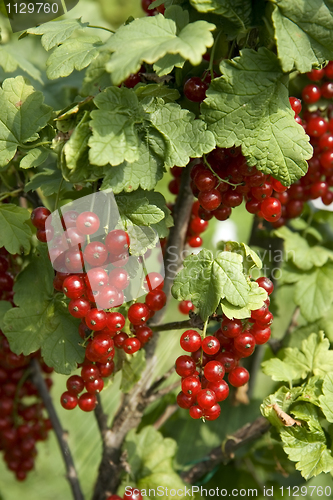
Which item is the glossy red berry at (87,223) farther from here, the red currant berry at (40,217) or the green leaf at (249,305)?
the green leaf at (249,305)

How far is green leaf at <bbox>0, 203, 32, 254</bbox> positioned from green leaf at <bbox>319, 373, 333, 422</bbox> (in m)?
0.56

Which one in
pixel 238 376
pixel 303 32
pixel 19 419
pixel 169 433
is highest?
pixel 303 32

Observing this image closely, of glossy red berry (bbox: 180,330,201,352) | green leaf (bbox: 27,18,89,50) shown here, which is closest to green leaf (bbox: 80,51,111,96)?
green leaf (bbox: 27,18,89,50)

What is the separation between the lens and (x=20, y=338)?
0.80 metres

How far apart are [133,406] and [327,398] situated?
16.3 inches

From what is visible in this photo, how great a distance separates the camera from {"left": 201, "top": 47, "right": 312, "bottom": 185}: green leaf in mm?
683

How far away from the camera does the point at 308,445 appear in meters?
0.79

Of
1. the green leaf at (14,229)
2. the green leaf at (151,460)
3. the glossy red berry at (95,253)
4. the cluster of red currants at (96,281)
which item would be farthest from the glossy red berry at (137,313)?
the green leaf at (151,460)

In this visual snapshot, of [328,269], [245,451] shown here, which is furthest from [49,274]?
[245,451]

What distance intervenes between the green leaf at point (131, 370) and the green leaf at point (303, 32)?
0.54m

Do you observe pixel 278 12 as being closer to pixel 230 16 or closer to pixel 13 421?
pixel 230 16

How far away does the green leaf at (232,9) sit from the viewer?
0.64 metres

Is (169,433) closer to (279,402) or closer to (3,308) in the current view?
(279,402)

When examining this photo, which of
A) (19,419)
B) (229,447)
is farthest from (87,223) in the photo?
(19,419)
